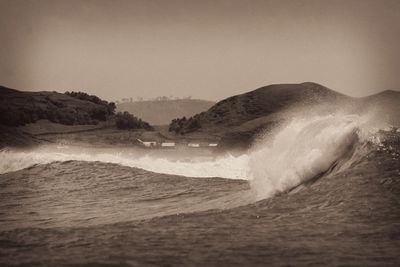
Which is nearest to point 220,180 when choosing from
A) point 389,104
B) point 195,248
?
point 195,248

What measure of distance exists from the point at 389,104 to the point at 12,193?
14325 millimetres

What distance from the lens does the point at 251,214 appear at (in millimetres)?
6750

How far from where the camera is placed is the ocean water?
4.92 m

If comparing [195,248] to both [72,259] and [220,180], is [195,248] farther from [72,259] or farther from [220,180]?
[220,180]

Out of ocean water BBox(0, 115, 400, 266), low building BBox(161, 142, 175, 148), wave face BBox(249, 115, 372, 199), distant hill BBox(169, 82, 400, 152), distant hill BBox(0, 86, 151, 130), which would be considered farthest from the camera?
distant hill BBox(169, 82, 400, 152)

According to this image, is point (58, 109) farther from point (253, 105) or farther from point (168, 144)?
point (253, 105)

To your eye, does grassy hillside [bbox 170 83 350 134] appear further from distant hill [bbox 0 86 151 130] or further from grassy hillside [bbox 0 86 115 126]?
grassy hillside [bbox 0 86 115 126]

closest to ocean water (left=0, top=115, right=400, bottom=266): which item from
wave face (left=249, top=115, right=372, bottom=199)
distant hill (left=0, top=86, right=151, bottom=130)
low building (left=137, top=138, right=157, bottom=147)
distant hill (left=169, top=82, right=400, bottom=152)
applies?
wave face (left=249, top=115, right=372, bottom=199)

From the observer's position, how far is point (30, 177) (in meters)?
15.2

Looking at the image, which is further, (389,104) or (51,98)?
(51,98)

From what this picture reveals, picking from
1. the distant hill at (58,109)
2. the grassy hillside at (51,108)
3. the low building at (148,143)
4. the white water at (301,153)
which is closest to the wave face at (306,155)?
the white water at (301,153)

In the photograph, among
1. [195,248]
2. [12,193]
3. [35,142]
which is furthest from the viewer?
[35,142]

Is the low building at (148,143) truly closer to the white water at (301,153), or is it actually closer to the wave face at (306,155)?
the white water at (301,153)

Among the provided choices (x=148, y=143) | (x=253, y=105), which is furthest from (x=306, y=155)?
(x=253, y=105)
